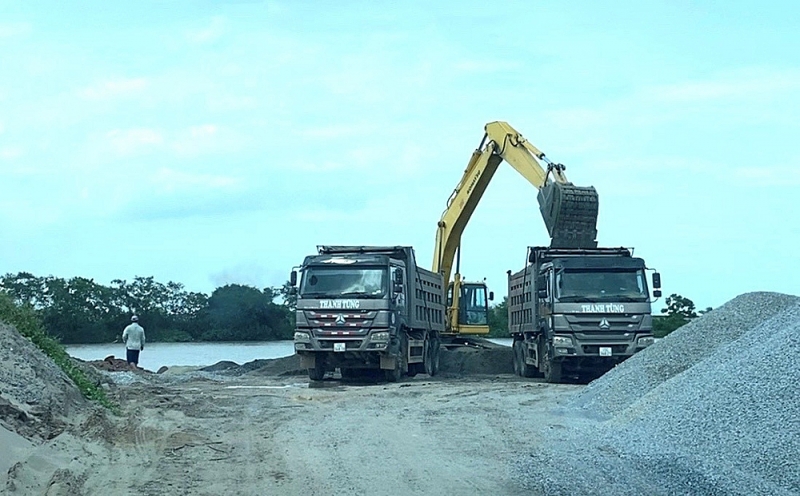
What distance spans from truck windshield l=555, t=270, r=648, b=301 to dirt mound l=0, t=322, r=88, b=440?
36.0ft

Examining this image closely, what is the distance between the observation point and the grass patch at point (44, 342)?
48.8ft

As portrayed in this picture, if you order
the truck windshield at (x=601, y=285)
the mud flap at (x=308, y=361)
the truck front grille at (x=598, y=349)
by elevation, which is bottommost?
the mud flap at (x=308, y=361)

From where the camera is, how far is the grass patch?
48.8ft

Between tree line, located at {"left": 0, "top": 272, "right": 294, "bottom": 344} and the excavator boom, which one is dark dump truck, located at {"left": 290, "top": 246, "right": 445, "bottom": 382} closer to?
the excavator boom

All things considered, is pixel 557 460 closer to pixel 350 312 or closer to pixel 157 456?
pixel 157 456

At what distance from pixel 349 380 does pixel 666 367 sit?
Answer: 9.50 m

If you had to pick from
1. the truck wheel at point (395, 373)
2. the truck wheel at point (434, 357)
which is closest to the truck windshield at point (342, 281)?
the truck wheel at point (395, 373)

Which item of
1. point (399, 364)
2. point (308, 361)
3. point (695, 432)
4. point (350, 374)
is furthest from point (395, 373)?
point (695, 432)

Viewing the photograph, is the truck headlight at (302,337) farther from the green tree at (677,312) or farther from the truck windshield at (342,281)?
the green tree at (677,312)

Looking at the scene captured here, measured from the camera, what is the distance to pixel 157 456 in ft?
34.7

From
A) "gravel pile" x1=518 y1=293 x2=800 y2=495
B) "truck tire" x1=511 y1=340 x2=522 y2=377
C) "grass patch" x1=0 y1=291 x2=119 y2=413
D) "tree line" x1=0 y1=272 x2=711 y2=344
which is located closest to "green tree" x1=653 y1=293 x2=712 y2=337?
"tree line" x1=0 y1=272 x2=711 y2=344

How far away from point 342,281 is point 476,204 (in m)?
7.22

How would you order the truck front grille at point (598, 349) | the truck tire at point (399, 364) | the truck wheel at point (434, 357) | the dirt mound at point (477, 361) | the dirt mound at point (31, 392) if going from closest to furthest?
the dirt mound at point (31, 392), the truck front grille at point (598, 349), the truck tire at point (399, 364), the truck wheel at point (434, 357), the dirt mound at point (477, 361)

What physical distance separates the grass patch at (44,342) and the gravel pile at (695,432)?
24.2 feet
